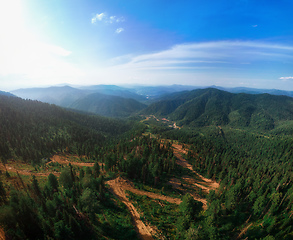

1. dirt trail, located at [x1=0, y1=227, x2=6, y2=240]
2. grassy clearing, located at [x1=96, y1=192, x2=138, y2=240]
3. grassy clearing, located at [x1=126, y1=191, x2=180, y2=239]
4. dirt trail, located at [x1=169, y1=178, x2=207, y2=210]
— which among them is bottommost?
dirt trail, located at [x1=169, y1=178, x2=207, y2=210]

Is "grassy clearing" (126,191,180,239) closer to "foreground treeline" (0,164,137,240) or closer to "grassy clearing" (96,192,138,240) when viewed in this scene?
"grassy clearing" (96,192,138,240)

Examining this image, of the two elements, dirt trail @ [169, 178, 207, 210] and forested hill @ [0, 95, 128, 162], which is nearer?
dirt trail @ [169, 178, 207, 210]

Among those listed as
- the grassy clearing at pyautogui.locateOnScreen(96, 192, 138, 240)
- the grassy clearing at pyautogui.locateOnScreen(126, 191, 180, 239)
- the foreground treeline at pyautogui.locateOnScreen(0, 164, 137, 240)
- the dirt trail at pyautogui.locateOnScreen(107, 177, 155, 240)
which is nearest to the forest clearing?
the dirt trail at pyautogui.locateOnScreen(107, 177, 155, 240)

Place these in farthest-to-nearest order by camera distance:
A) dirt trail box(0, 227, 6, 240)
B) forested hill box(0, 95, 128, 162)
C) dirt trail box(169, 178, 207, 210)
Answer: forested hill box(0, 95, 128, 162) → dirt trail box(169, 178, 207, 210) → dirt trail box(0, 227, 6, 240)

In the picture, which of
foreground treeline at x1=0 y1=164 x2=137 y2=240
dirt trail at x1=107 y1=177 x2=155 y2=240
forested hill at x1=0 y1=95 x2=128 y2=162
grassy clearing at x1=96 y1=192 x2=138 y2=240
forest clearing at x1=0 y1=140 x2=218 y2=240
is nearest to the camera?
foreground treeline at x1=0 y1=164 x2=137 y2=240

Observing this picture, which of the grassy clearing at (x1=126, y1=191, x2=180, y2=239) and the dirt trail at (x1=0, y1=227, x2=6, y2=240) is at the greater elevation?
the dirt trail at (x1=0, y1=227, x2=6, y2=240)

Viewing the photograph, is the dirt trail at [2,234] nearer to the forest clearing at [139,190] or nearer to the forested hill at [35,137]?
the forest clearing at [139,190]

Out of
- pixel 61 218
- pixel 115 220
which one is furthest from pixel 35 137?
pixel 115 220

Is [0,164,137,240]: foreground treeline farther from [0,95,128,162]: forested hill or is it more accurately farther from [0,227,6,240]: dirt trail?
[0,95,128,162]: forested hill

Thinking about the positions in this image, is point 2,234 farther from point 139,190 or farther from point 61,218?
point 139,190
